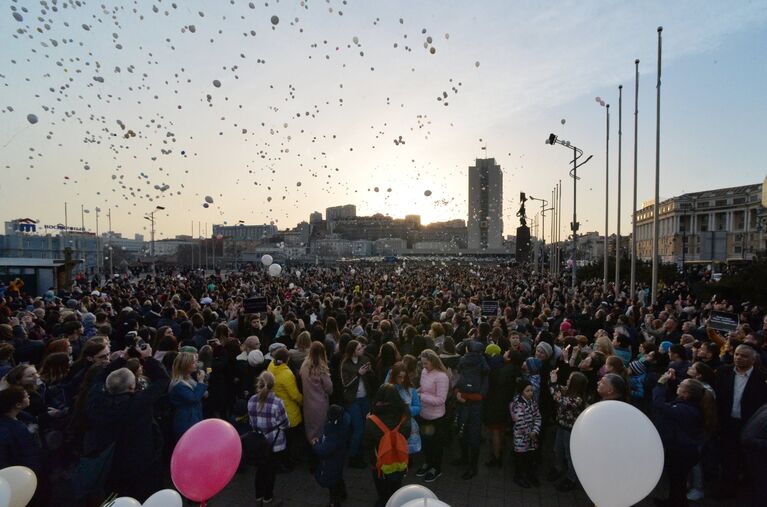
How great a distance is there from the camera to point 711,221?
258 feet

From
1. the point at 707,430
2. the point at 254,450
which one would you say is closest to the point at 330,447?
the point at 254,450

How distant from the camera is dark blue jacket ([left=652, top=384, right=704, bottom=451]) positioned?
4.29 meters

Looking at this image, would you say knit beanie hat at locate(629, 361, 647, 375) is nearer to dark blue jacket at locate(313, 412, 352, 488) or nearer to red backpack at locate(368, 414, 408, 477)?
red backpack at locate(368, 414, 408, 477)

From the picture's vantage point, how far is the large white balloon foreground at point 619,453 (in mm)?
2979

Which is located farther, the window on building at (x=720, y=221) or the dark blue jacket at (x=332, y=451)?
the window on building at (x=720, y=221)

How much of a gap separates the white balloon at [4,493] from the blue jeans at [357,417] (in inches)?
120

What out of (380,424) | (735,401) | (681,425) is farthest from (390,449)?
(735,401)

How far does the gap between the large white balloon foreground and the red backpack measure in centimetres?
161

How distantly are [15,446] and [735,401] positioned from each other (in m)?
6.90

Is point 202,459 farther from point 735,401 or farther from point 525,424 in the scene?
point 735,401

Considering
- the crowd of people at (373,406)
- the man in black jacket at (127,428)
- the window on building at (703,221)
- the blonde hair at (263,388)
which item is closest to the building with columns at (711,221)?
the window on building at (703,221)

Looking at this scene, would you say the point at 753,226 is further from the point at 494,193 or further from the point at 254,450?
the point at 254,450

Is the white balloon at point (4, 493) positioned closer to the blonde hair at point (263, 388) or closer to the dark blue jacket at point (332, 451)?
the blonde hair at point (263, 388)

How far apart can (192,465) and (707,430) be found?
4.77 meters
